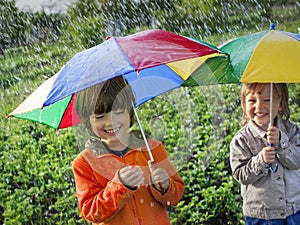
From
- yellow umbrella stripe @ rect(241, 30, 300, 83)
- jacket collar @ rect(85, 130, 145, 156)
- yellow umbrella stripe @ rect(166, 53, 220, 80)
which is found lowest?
jacket collar @ rect(85, 130, 145, 156)

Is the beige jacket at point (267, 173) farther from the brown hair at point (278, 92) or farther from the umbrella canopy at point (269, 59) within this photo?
the umbrella canopy at point (269, 59)

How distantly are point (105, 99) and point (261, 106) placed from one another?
0.72 m

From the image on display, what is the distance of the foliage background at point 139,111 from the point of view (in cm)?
328

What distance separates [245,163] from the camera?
298cm

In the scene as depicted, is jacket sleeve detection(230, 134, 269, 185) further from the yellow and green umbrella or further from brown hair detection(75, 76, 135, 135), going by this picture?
brown hair detection(75, 76, 135, 135)

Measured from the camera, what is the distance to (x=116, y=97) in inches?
104

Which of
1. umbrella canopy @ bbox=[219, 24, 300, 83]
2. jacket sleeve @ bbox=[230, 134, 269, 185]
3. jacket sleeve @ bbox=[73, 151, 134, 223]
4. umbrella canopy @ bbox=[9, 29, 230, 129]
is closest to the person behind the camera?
umbrella canopy @ bbox=[9, 29, 230, 129]

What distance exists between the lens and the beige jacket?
2.92m

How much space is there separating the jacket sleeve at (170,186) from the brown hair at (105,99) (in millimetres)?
186

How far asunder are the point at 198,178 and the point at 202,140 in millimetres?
241

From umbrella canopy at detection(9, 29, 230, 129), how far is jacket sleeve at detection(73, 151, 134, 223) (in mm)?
254

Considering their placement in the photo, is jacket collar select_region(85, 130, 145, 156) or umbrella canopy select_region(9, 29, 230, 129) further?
jacket collar select_region(85, 130, 145, 156)

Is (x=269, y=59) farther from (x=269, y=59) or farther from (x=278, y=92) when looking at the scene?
(x=278, y=92)

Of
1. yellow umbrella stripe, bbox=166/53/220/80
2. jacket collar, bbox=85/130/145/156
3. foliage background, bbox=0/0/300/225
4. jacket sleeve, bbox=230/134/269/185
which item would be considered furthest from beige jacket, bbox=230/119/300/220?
jacket collar, bbox=85/130/145/156
